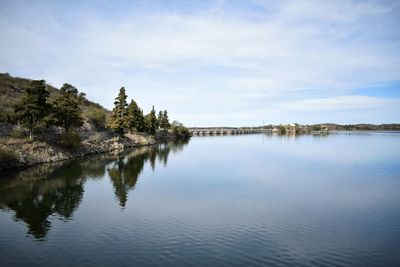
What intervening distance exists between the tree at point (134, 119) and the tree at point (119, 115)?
278 cm

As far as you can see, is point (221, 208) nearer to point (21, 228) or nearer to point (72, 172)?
point (21, 228)

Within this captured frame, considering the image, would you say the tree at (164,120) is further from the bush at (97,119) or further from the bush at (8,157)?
the bush at (8,157)

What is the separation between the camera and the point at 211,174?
5178cm

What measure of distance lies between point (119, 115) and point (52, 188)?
60867mm

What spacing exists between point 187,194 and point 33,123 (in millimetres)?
37608

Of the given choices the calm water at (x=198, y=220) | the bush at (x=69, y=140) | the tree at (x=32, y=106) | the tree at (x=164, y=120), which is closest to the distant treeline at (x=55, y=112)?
the tree at (x=32, y=106)

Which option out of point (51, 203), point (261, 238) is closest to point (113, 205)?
point (51, 203)

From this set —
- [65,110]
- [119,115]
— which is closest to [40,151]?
[65,110]

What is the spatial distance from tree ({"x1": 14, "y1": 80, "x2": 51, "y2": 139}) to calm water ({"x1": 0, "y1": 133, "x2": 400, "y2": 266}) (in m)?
12.7

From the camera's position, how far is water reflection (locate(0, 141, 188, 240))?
93.5ft

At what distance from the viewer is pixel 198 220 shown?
2716 cm

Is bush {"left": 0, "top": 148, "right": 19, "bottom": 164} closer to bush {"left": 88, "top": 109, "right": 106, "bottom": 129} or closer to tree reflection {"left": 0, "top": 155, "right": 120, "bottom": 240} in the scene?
tree reflection {"left": 0, "top": 155, "right": 120, "bottom": 240}

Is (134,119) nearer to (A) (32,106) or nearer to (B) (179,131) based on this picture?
(A) (32,106)

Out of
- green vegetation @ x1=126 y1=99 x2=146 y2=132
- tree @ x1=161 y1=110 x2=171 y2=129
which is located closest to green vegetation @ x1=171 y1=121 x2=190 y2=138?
tree @ x1=161 y1=110 x2=171 y2=129
